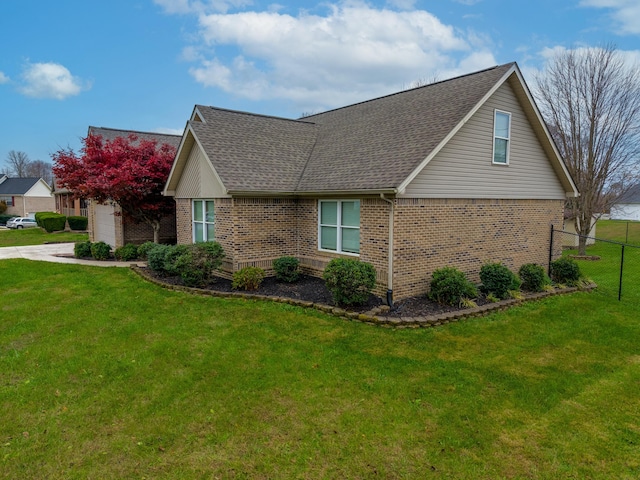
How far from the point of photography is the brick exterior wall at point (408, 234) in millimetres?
10500

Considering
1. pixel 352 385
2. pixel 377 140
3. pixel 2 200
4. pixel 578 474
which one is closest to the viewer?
pixel 578 474

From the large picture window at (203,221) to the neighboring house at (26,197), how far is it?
5103 centimetres

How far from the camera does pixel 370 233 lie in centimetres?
1080

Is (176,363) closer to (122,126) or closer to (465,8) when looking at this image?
(465,8)

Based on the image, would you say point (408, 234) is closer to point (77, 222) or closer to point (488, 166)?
point (488, 166)

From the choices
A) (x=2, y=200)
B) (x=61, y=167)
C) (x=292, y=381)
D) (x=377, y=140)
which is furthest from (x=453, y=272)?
(x=2, y=200)

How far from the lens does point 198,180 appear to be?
45.8 feet

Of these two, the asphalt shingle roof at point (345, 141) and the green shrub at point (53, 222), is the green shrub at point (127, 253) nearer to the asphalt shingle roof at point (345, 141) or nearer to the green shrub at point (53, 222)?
the asphalt shingle roof at point (345, 141)

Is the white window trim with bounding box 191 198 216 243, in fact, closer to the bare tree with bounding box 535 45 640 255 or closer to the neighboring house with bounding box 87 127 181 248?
the neighboring house with bounding box 87 127 181 248

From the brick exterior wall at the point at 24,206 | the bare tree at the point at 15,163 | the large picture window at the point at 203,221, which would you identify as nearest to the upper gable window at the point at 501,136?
the large picture window at the point at 203,221

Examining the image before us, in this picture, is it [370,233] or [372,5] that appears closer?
[370,233]

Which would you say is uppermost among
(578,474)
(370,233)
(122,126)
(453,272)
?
(122,126)

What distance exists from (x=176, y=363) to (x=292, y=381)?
2173mm

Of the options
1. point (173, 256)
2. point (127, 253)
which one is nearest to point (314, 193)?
point (173, 256)
